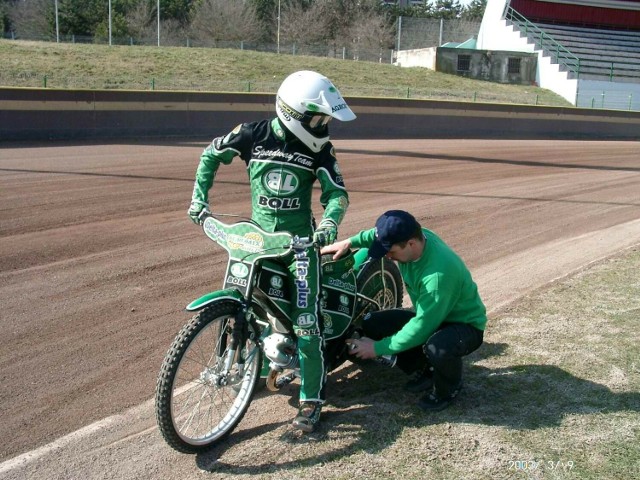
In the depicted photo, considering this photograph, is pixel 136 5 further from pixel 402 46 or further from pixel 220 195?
pixel 220 195

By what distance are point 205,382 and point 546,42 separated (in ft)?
141

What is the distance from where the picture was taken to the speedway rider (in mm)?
4199

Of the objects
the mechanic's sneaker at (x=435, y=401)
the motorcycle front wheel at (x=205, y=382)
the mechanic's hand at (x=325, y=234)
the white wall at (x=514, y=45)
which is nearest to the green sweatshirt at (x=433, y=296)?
the mechanic's sneaker at (x=435, y=401)

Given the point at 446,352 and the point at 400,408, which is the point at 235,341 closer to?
the point at 400,408

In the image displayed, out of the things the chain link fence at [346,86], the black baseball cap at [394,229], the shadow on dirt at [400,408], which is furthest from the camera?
the chain link fence at [346,86]

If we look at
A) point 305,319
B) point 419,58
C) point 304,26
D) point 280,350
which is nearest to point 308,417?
point 280,350

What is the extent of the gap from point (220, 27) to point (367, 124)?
41513 mm

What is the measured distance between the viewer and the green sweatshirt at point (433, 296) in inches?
169

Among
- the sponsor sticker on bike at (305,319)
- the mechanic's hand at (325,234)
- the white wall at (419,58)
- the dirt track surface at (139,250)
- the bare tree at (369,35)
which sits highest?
the bare tree at (369,35)

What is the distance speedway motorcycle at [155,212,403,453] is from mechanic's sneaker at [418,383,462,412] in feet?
2.00

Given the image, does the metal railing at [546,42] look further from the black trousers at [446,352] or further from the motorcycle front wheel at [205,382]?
the motorcycle front wheel at [205,382]

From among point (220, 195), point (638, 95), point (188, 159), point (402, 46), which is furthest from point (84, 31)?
point (220, 195)

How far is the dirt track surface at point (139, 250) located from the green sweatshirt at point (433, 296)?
0.97 metres

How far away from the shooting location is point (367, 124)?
71.6 ft
